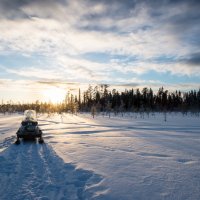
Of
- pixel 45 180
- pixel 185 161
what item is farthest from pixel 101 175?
pixel 185 161

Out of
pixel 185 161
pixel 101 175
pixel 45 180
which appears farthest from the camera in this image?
pixel 185 161

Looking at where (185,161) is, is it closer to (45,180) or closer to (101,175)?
(101,175)

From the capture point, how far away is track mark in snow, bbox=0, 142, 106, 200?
20.3 feet

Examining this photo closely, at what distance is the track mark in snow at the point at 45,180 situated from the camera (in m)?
6.18

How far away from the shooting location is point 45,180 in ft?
24.1

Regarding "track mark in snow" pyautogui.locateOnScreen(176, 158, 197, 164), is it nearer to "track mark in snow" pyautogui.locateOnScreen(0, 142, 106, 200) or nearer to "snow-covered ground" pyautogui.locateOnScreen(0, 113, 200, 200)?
"snow-covered ground" pyautogui.locateOnScreen(0, 113, 200, 200)

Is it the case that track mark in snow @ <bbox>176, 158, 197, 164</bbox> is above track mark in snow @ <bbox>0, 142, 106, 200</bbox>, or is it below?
above

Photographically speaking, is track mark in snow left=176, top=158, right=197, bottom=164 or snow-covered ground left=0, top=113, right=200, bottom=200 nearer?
snow-covered ground left=0, top=113, right=200, bottom=200

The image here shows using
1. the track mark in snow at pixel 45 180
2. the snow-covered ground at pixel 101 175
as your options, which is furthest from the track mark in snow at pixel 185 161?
the track mark in snow at pixel 45 180

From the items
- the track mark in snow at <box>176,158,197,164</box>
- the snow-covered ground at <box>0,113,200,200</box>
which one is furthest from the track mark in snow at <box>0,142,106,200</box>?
the track mark in snow at <box>176,158,197,164</box>

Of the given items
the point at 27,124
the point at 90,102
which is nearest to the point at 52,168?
the point at 27,124

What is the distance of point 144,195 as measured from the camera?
6.07 meters

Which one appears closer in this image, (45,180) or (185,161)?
(45,180)

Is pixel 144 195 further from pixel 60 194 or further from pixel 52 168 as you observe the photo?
pixel 52 168
